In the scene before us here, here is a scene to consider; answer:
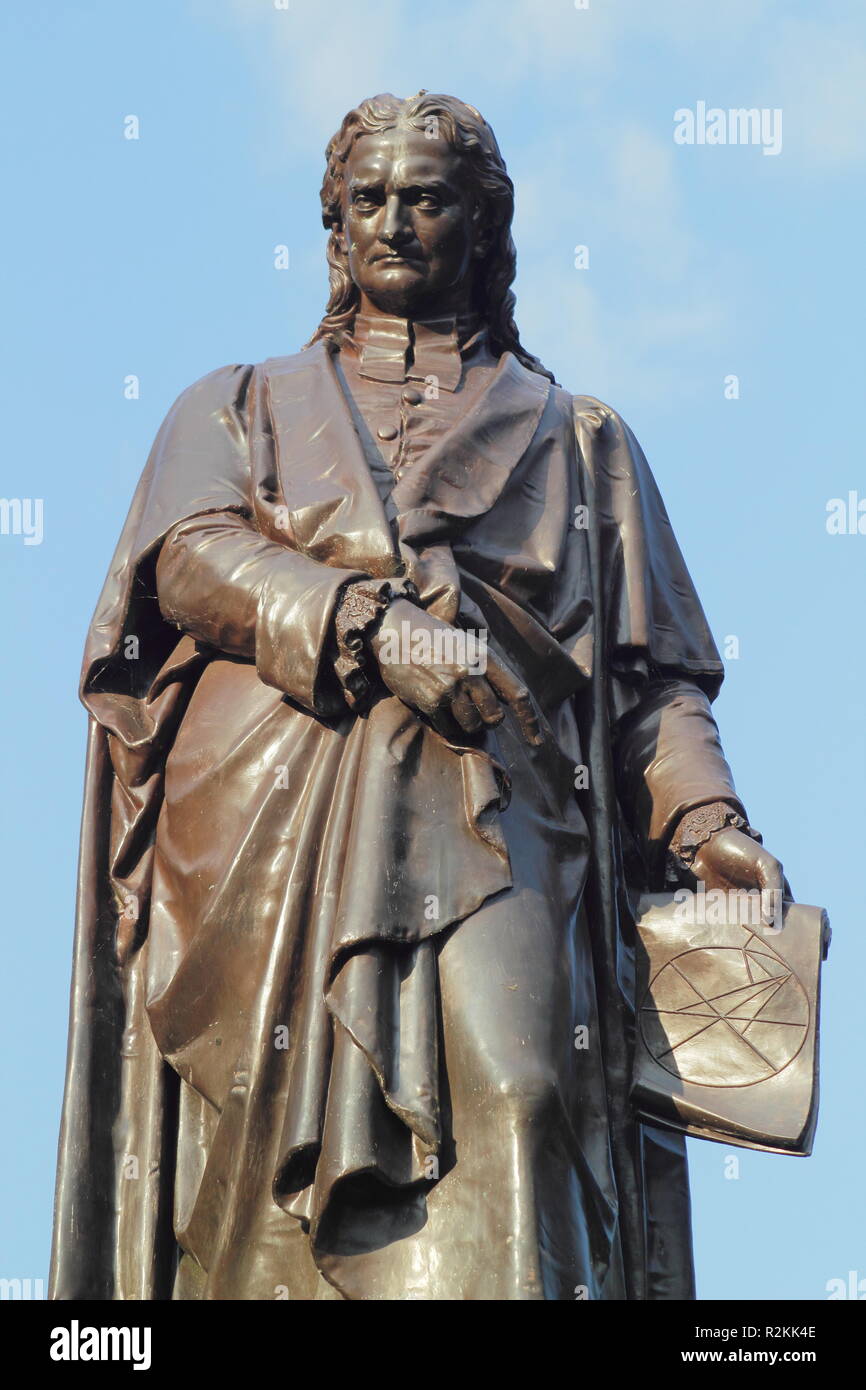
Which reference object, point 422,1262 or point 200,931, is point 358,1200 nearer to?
point 422,1262

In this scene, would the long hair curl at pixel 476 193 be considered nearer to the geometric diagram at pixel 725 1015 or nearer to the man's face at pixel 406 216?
the man's face at pixel 406 216

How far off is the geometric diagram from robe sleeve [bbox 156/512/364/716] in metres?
1.59

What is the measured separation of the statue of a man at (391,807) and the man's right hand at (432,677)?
1cm

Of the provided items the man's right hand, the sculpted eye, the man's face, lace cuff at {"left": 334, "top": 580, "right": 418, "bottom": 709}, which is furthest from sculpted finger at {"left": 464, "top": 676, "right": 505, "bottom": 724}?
the sculpted eye

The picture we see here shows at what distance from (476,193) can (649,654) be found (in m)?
1.96

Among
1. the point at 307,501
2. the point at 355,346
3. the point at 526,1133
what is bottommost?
the point at 526,1133

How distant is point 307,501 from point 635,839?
1.82m

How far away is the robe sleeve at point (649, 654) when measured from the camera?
40.5ft

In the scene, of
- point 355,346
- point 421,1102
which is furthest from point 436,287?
point 421,1102

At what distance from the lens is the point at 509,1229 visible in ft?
35.0

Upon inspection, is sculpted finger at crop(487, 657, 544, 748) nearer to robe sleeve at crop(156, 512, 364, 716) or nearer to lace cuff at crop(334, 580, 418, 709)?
lace cuff at crop(334, 580, 418, 709)

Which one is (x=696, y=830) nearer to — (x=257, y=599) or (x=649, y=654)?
(x=649, y=654)

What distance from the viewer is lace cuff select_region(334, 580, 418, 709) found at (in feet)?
37.3
